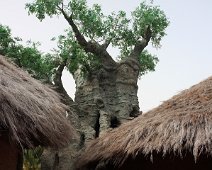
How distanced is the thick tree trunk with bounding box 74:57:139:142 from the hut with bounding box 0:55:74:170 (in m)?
2.61

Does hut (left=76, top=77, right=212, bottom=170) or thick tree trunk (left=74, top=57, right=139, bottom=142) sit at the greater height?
thick tree trunk (left=74, top=57, right=139, bottom=142)

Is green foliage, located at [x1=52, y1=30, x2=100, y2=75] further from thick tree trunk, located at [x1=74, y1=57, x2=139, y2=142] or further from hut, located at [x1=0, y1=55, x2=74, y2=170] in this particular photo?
hut, located at [x1=0, y1=55, x2=74, y2=170]

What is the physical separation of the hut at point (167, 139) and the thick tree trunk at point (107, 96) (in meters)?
1.41

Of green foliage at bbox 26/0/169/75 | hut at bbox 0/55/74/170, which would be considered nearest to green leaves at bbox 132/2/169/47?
green foliage at bbox 26/0/169/75

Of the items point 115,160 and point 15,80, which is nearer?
point 15,80

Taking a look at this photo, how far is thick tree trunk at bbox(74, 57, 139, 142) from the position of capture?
7116mm

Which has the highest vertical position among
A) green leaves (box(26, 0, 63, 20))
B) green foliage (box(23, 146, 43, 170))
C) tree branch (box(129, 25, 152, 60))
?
green leaves (box(26, 0, 63, 20))

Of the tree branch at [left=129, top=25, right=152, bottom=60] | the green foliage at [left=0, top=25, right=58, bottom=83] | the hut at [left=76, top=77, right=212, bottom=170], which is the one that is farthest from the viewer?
the tree branch at [left=129, top=25, right=152, bottom=60]

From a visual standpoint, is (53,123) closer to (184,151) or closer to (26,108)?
(26,108)

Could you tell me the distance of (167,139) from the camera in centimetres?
414

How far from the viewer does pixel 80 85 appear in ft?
25.5

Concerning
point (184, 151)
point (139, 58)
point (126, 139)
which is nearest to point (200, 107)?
point (184, 151)

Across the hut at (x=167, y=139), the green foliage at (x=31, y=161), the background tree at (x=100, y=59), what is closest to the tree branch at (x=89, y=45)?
the background tree at (x=100, y=59)

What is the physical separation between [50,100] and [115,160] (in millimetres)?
1183
